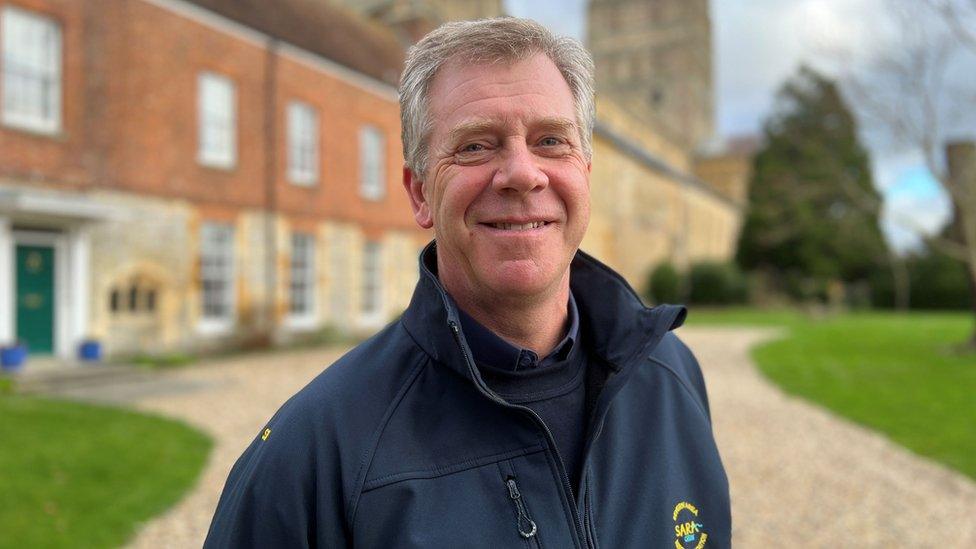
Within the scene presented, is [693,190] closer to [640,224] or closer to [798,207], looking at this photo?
[640,224]

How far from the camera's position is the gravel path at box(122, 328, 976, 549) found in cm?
520

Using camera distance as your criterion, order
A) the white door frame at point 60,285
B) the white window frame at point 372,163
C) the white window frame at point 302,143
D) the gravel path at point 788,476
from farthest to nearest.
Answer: the white window frame at point 372,163 → the white window frame at point 302,143 → the white door frame at point 60,285 → the gravel path at point 788,476

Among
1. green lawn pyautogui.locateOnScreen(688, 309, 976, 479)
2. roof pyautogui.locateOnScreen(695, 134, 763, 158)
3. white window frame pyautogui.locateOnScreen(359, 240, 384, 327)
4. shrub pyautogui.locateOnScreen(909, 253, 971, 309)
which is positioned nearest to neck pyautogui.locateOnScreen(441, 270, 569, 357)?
green lawn pyautogui.locateOnScreen(688, 309, 976, 479)

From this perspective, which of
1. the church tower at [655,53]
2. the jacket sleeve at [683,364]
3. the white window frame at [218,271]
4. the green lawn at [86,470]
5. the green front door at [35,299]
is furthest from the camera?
the church tower at [655,53]

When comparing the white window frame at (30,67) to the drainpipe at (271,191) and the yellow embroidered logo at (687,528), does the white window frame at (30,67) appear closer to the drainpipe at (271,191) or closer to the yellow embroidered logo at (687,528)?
the drainpipe at (271,191)

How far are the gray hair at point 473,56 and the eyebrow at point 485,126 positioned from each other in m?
0.08

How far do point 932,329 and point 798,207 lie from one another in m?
10.6

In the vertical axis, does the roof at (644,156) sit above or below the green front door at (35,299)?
above

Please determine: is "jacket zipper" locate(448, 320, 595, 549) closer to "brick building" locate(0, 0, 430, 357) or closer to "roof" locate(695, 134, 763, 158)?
"brick building" locate(0, 0, 430, 357)

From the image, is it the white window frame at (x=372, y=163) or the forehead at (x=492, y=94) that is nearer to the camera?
the forehead at (x=492, y=94)

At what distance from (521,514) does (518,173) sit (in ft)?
2.24

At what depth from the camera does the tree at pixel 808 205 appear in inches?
1561

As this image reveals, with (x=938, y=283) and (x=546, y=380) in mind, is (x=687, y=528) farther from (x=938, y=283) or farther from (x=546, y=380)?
(x=938, y=283)

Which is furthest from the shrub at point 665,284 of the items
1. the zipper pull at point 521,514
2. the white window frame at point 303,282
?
the zipper pull at point 521,514
